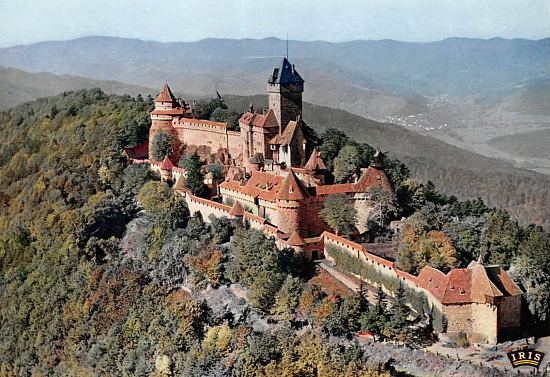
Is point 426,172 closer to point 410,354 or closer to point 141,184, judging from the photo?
point 141,184

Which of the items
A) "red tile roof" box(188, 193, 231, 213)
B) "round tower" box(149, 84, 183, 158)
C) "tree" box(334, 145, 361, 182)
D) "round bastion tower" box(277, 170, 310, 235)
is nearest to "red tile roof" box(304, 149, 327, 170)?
"tree" box(334, 145, 361, 182)

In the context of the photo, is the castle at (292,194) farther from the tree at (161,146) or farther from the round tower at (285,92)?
the tree at (161,146)

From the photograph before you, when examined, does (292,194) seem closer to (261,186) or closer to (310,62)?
(261,186)

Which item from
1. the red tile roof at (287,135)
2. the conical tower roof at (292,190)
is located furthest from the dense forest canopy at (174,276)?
the conical tower roof at (292,190)

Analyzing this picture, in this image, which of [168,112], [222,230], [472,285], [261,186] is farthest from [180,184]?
[472,285]

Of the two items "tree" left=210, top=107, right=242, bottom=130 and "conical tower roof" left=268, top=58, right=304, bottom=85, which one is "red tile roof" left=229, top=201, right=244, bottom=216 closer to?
"conical tower roof" left=268, top=58, right=304, bottom=85

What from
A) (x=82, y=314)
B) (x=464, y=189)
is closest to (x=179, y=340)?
(x=82, y=314)
